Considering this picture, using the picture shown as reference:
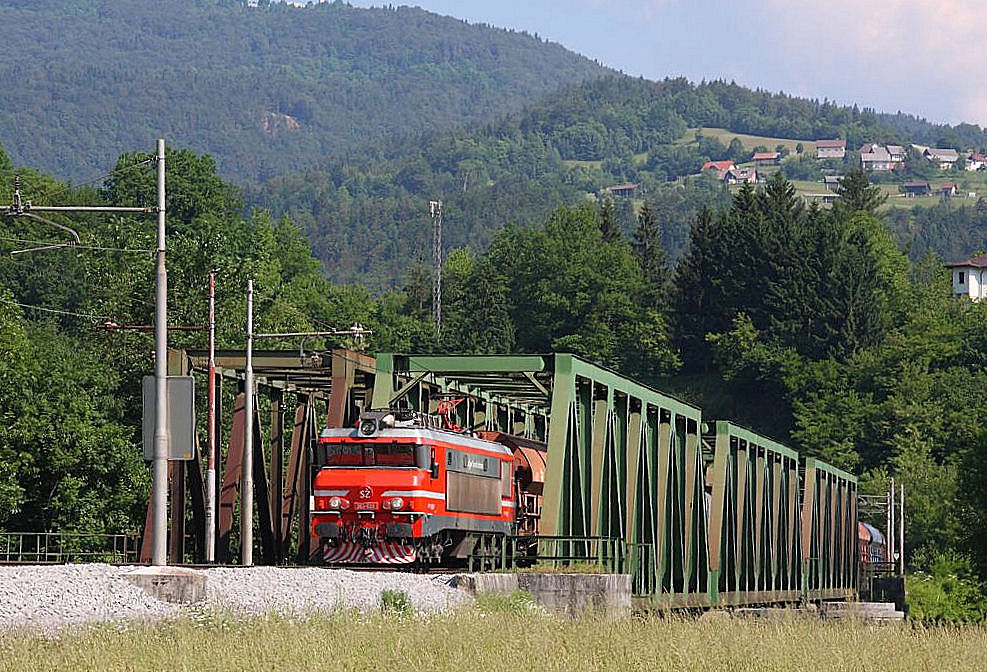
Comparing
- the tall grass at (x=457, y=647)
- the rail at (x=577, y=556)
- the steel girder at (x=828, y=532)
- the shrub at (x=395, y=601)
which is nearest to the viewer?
the tall grass at (x=457, y=647)

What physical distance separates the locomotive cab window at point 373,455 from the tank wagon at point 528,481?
3 centimetres

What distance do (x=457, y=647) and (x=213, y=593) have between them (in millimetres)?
6924

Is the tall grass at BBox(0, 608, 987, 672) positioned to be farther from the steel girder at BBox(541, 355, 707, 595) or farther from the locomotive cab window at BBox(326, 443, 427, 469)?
the steel girder at BBox(541, 355, 707, 595)

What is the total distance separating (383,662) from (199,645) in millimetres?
2447

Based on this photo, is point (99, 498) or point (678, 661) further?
point (99, 498)

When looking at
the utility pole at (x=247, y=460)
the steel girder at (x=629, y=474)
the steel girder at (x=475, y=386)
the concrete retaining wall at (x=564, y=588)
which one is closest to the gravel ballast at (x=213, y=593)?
the concrete retaining wall at (x=564, y=588)

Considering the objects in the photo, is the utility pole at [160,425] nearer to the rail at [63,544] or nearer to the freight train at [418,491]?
the freight train at [418,491]

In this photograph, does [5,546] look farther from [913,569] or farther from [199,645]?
[913,569]

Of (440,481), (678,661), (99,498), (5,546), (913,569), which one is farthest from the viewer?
(913,569)

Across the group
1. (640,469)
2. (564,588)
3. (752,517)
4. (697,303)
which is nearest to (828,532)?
(752,517)

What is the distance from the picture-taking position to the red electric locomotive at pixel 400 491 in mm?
37406

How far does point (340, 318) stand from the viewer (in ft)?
558

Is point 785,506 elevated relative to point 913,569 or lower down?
elevated

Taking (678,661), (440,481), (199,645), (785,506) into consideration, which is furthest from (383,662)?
(785,506)
